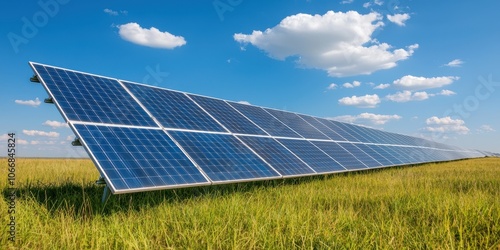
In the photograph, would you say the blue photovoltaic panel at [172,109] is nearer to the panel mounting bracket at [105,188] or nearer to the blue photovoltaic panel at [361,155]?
the panel mounting bracket at [105,188]

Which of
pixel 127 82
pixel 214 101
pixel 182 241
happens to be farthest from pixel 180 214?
pixel 214 101

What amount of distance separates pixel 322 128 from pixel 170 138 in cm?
1137

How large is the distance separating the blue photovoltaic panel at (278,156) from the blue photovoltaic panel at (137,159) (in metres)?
2.85

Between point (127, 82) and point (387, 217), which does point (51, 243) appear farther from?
point (127, 82)

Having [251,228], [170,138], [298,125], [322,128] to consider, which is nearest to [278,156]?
[170,138]

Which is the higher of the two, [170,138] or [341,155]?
[170,138]

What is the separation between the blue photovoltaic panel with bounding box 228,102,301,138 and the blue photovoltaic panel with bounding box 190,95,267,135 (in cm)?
55

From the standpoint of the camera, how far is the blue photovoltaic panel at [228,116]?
1105 cm

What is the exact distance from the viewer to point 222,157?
8.39m

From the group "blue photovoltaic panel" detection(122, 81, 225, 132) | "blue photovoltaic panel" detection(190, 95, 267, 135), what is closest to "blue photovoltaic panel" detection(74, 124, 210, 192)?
"blue photovoltaic panel" detection(122, 81, 225, 132)

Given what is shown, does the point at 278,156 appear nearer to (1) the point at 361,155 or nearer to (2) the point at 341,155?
(2) the point at 341,155

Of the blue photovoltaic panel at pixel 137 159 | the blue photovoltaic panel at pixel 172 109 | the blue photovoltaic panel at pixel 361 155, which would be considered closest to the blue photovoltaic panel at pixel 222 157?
the blue photovoltaic panel at pixel 137 159

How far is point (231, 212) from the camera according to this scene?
5.88m

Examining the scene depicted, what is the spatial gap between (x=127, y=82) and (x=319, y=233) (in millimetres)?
7702
